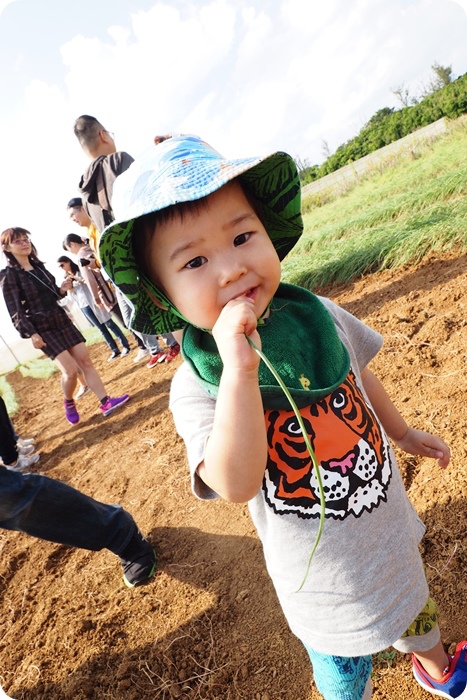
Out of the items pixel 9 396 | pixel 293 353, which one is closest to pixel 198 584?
pixel 293 353

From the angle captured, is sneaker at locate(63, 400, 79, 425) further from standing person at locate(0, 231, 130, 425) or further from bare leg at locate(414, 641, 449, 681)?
bare leg at locate(414, 641, 449, 681)

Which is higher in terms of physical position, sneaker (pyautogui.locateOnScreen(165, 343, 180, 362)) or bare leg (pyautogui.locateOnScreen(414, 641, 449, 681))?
sneaker (pyautogui.locateOnScreen(165, 343, 180, 362))

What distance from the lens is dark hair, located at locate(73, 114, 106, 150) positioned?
3984 mm

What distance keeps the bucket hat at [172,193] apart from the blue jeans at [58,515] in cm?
126

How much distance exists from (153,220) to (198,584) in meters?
1.87

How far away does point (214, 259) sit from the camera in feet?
3.13

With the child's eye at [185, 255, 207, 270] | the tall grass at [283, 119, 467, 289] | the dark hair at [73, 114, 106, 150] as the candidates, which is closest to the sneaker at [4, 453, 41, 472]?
the dark hair at [73, 114, 106, 150]

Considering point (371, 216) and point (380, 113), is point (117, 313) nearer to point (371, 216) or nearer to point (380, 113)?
point (371, 216)

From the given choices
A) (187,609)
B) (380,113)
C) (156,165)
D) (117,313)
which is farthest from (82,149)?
(380,113)

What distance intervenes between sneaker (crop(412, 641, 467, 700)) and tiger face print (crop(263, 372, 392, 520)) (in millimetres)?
722

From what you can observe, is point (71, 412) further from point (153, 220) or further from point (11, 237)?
point (153, 220)

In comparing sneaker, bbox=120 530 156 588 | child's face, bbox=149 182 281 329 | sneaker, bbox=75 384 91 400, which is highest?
child's face, bbox=149 182 281 329

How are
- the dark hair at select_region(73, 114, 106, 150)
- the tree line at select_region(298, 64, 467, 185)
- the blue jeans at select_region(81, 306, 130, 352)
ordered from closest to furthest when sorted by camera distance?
the dark hair at select_region(73, 114, 106, 150) < the blue jeans at select_region(81, 306, 130, 352) < the tree line at select_region(298, 64, 467, 185)

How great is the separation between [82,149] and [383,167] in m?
11.1
